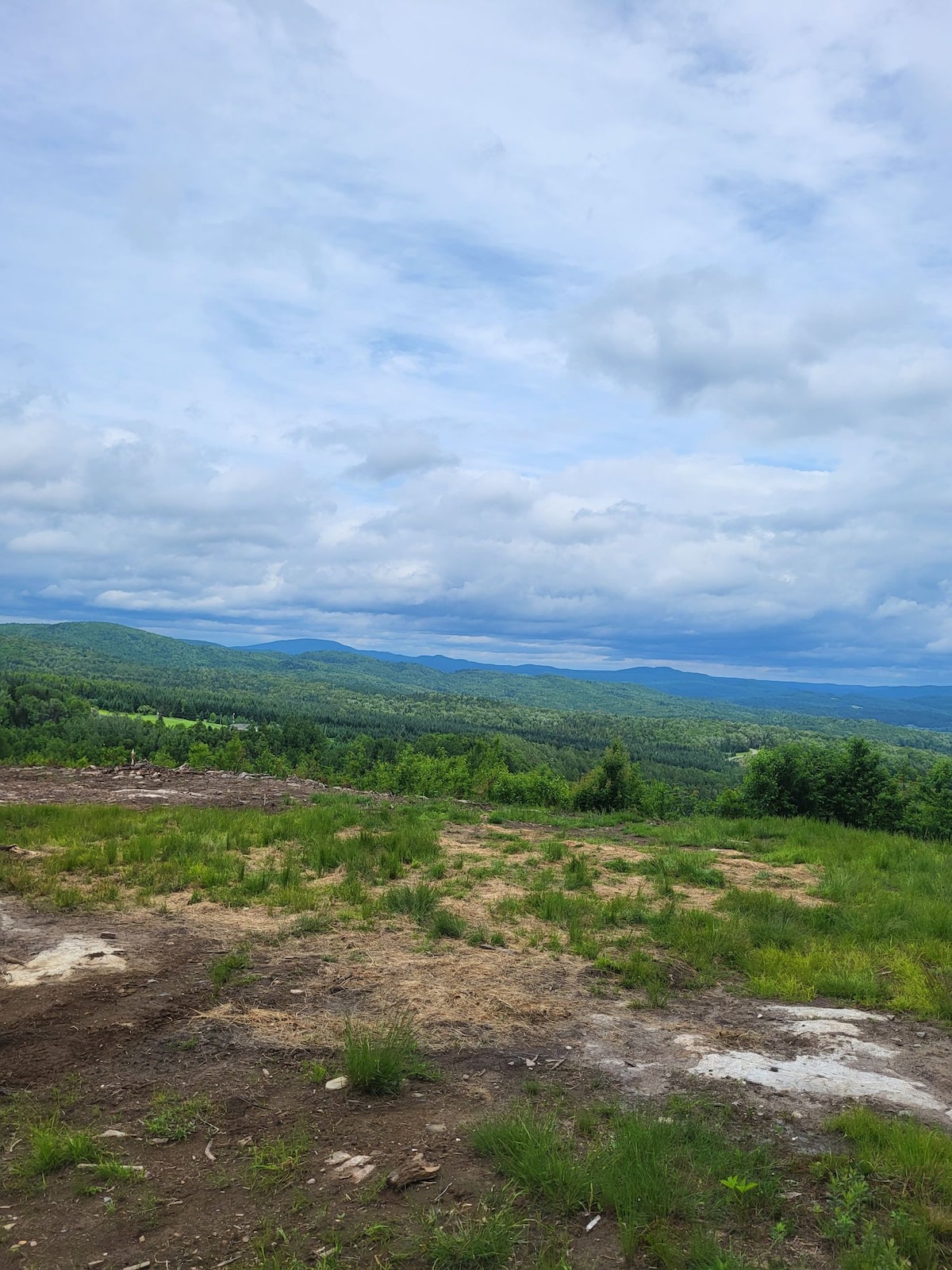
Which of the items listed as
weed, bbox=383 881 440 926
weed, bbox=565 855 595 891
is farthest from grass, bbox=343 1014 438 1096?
weed, bbox=565 855 595 891

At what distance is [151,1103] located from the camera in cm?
548

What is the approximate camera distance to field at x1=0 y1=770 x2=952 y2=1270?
13.5 feet

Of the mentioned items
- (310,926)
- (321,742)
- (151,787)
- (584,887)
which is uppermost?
(310,926)

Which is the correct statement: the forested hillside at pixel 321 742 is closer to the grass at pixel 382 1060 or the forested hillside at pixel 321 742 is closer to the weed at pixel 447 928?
the weed at pixel 447 928

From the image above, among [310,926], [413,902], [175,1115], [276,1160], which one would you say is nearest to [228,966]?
[310,926]

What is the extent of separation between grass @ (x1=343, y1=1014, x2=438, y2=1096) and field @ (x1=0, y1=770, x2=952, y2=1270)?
1.5 inches

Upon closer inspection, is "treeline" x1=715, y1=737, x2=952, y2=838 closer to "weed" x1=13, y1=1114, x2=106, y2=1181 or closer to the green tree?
the green tree

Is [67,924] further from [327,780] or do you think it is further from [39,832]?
[327,780]

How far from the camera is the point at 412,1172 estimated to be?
4.57m

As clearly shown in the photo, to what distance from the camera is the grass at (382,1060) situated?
223 inches

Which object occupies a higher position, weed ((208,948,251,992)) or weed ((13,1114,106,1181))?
weed ((13,1114,106,1181))

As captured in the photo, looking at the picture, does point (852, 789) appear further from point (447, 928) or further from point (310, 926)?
point (310, 926)

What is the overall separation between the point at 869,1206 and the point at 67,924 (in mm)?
9902

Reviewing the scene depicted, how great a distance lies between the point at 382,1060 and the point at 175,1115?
5.26ft
